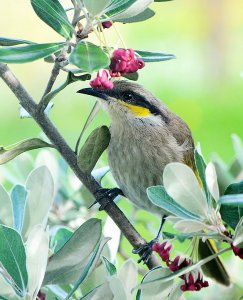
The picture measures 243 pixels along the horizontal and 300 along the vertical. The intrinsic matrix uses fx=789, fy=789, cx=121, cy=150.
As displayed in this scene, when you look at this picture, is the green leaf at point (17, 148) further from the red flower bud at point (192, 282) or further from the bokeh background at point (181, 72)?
the bokeh background at point (181, 72)

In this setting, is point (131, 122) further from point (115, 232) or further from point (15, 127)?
point (15, 127)

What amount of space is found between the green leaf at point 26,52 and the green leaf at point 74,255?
0.92 ft

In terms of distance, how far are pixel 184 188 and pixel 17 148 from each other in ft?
1.21

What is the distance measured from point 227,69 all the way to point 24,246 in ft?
21.9

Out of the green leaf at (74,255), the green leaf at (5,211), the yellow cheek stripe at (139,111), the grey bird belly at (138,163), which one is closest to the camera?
the green leaf at (74,255)

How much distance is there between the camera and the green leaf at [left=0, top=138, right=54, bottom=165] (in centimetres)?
138

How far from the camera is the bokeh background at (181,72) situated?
6.45 meters

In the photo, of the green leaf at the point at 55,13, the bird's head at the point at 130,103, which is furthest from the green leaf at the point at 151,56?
the bird's head at the point at 130,103

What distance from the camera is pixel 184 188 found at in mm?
1144

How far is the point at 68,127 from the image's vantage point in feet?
21.7

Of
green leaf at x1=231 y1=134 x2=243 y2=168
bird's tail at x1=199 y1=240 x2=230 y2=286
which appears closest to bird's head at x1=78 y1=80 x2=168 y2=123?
green leaf at x1=231 y1=134 x2=243 y2=168

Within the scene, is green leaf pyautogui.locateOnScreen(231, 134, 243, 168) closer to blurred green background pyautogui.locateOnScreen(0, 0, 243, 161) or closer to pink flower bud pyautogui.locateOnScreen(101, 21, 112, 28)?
pink flower bud pyautogui.locateOnScreen(101, 21, 112, 28)

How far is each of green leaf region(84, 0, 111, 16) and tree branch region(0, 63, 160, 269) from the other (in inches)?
9.5

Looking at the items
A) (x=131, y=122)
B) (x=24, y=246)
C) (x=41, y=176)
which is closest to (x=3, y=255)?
(x=24, y=246)
